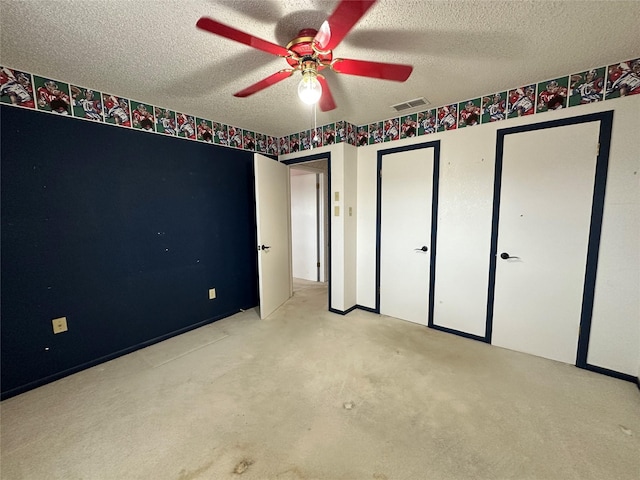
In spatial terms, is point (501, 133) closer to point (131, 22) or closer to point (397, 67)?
point (397, 67)

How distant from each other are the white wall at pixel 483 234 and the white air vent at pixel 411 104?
1.17 feet

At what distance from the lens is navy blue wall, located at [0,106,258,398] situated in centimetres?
204

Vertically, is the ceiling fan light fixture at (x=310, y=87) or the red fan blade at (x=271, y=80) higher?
the red fan blade at (x=271, y=80)

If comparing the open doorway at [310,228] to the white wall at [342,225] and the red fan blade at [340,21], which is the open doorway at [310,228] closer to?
the white wall at [342,225]

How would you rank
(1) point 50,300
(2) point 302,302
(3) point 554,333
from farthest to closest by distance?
(2) point 302,302, (3) point 554,333, (1) point 50,300

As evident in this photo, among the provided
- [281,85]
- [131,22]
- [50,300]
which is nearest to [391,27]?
[281,85]

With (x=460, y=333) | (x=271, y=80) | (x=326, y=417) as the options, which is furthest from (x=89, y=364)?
(x=460, y=333)

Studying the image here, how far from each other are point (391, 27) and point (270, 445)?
2480 millimetres

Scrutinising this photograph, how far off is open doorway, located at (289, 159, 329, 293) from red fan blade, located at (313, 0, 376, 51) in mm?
3464

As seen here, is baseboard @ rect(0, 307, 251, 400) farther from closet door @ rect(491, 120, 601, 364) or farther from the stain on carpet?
closet door @ rect(491, 120, 601, 364)

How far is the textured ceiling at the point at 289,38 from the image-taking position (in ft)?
4.64

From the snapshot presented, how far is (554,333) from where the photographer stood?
2387 millimetres

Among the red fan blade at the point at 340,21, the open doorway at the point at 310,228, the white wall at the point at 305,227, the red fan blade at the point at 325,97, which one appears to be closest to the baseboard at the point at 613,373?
the red fan blade at the point at 325,97

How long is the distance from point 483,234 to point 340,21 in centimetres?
234
